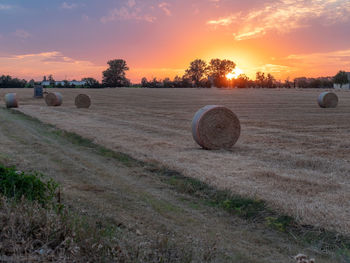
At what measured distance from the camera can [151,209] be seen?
257 inches

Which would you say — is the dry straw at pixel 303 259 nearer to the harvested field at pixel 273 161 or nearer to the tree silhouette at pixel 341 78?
the harvested field at pixel 273 161

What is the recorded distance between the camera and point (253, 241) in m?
5.44

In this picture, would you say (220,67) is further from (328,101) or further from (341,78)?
(328,101)

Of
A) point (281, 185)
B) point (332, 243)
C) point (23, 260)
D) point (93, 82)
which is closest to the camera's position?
point (23, 260)

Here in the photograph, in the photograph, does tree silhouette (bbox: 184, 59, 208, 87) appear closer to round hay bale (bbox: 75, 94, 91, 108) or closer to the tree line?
the tree line

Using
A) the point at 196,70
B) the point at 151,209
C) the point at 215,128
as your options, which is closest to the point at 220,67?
the point at 196,70

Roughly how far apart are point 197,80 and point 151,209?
150 meters

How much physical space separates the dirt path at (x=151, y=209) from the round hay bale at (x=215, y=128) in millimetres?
3274

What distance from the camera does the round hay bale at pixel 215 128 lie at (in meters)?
12.4

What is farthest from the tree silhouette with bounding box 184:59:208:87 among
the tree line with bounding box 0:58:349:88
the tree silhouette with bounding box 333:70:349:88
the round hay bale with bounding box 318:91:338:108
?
the round hay bale with bounding box 318:91:338:108

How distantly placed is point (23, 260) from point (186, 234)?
2418 millimetres

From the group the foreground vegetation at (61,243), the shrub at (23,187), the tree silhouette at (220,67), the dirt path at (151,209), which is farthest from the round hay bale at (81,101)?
the tree silhouette at (220,67)

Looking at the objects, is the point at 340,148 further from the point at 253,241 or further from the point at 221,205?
the point at 253,241

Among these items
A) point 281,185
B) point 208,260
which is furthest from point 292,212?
point 208,260
